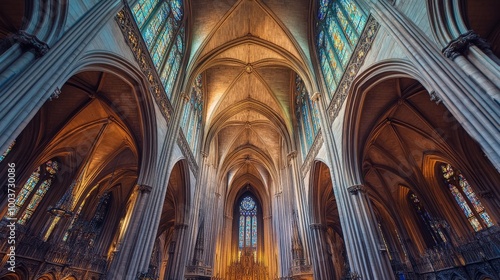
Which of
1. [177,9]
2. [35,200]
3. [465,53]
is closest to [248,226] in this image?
[35,200]

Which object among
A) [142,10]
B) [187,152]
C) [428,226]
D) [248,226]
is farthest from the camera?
[248,226]

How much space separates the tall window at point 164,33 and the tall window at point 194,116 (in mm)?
2762

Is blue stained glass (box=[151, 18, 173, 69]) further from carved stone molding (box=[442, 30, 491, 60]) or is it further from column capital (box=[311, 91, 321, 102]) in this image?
carved stone molding (box=[442, 30, 491, 60])

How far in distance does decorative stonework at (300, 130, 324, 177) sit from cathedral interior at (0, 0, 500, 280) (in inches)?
6.5

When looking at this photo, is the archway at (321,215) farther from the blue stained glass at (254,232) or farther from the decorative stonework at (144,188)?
the blue stained glass at (254,232)

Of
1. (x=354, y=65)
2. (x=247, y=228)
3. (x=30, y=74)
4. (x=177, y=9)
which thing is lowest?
(x=30, y=74)

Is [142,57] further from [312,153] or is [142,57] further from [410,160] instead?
[410,160]

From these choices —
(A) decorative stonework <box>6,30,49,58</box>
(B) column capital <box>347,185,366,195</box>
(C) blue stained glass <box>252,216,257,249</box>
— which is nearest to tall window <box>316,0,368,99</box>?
(B) column capital <box>347,185,366,195</box>

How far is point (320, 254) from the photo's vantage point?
11609 mm

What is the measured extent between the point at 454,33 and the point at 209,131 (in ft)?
52.3

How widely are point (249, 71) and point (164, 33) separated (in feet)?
25.7

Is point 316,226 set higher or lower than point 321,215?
lower

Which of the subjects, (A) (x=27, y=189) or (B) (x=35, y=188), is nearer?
(A) (x=27, y=189)

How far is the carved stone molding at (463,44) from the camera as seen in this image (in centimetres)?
394
